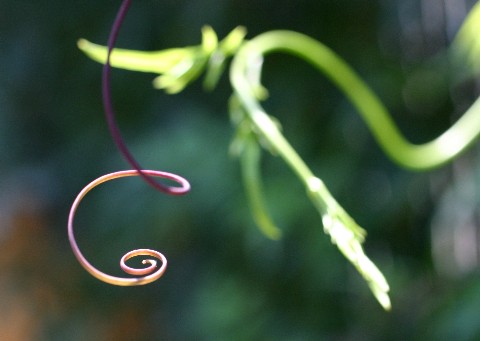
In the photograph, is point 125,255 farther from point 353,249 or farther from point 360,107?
point 360,107

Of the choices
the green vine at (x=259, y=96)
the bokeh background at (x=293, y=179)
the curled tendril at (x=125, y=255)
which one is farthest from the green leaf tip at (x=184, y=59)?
the bokeh background at (x=293, y=179)

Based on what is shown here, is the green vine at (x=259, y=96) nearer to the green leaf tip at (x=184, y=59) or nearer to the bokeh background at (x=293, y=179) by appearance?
the green leaf tip at (x=184, y=59)

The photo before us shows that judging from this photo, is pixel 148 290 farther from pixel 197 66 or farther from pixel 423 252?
pixel 197 66

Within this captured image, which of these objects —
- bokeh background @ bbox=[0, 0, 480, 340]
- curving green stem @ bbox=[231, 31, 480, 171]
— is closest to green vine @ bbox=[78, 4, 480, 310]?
curving green stem @ bbox=[231, 31, 480, 171]

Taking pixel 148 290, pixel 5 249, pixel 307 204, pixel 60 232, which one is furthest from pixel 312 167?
pixel 5 249

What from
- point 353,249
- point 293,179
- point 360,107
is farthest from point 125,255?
point 293,179
